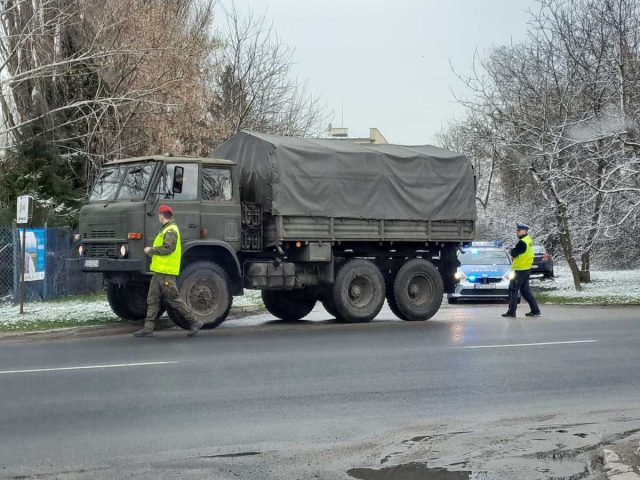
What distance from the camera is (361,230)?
1769cm

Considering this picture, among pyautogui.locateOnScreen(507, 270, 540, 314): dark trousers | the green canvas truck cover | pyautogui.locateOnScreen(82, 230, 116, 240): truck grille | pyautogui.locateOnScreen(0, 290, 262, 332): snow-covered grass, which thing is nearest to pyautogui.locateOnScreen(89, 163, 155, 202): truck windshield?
pyautogui.locateOnScreen(82, 230, 116, 240): truck grille

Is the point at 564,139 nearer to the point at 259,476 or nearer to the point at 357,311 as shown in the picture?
the point at 357,311

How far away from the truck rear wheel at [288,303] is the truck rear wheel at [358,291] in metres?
1.21

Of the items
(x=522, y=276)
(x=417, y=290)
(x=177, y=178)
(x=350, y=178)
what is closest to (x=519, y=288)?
(x=522, y=276)

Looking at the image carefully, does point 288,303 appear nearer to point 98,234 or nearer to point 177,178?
point 177,178

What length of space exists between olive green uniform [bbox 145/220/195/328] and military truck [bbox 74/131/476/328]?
1.41ft

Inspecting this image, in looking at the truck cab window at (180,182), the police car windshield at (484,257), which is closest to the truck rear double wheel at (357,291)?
the truck cab window at (180,182)

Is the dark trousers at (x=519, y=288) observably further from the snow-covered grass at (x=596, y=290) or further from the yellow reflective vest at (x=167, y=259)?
the yellow reflective vest at (x=167, y=259)

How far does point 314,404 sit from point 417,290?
967cm

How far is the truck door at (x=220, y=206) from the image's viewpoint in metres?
16.3

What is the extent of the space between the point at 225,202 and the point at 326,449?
9.67m

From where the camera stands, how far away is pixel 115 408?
8.84 meters

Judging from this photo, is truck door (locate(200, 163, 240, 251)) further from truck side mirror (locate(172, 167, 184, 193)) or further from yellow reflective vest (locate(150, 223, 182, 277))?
yellow reflective vest (locate(150, 223, 182, 277))

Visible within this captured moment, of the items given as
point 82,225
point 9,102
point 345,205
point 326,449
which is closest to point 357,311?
point 345,205
